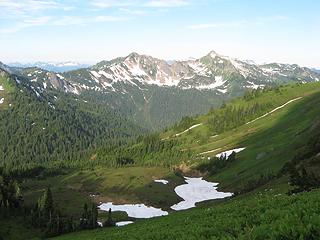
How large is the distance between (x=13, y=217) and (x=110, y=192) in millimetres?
62270

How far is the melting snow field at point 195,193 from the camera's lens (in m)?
160

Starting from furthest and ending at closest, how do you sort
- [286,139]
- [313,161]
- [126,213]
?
[286,139]
[126,213]
[313,161]

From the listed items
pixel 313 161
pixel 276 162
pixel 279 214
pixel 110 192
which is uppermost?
pixel 279 214

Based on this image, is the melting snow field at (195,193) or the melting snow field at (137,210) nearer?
the melting snow field at (137,210)

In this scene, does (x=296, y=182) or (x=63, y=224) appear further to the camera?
(x=63, y=224)

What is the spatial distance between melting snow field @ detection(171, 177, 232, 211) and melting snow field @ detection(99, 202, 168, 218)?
7.68 metres

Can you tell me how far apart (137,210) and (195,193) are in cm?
3004

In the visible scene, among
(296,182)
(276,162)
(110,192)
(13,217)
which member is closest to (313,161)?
(296,182)

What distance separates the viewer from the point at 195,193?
180000 mm

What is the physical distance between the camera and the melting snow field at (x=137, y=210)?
502 feet

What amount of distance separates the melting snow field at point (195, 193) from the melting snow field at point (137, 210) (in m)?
7.68

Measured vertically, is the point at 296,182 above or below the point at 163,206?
above

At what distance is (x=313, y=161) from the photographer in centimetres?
8362

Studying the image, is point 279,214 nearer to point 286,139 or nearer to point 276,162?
point 276,162
